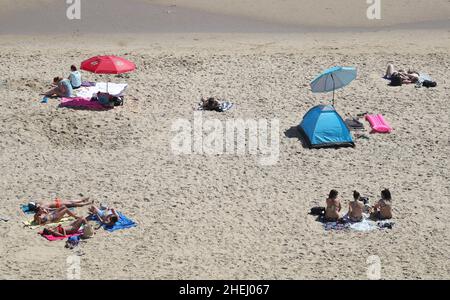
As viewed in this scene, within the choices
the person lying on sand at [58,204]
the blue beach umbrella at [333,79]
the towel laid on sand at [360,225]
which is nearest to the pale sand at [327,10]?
the blue beach umbrella at [333,79]

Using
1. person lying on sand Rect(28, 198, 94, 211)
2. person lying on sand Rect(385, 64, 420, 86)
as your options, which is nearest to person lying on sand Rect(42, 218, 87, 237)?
person lying on sand Rect(28, 198, 94, 211)

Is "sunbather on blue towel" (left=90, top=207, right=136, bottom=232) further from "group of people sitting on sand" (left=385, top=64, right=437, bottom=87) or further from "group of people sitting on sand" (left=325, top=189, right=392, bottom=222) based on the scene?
"group of people sitting on sand" (left=385, top=64, right=437, bottom=87)

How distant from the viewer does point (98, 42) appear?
103 feet

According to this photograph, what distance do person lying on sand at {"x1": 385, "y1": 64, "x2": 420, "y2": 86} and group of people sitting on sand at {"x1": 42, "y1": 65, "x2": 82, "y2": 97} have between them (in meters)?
8.25

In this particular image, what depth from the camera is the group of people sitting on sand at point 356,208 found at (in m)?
21.2

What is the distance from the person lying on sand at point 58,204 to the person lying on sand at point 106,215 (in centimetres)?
49

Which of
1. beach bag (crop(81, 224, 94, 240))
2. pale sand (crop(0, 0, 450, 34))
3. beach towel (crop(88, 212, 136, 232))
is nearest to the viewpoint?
beach bag (crop(81, 224, 94, 240))

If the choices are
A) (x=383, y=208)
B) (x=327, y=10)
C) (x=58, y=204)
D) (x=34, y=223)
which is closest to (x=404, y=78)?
(x=327, y=10)

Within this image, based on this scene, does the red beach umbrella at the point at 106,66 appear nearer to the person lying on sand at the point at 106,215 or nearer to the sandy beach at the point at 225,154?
the sandy beach at the point at 225,154

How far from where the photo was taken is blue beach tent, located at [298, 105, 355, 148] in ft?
80.0
